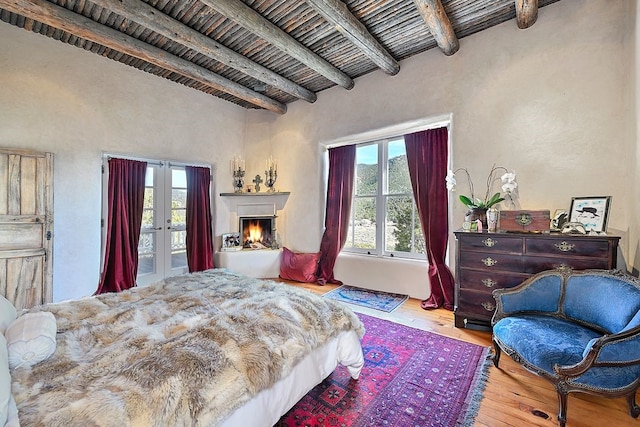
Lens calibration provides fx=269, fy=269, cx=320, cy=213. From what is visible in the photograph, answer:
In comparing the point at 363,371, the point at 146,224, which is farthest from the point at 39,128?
the point at 363,371

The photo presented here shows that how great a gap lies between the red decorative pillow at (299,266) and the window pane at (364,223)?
77 centimetres

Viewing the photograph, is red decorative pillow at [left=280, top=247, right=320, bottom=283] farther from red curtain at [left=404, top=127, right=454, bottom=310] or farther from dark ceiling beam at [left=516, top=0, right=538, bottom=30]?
dark ceiling beam at [left=516, top=0, right=538, bottom=30]

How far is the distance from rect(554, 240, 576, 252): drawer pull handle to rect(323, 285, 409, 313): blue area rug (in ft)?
5.89

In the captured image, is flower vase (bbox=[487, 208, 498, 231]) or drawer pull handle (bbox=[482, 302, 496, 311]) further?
flower vase (bbox=[487, 208, 498, 231])

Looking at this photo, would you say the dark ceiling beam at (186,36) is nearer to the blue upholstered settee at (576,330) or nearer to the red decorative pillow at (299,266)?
the red decorative pillow at (299,266)

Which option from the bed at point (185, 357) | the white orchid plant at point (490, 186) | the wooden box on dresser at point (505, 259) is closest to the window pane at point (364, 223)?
the white orchid plant at point (490, 186)

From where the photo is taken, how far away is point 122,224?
3752 mm

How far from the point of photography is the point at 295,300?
190 cm

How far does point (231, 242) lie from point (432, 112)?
382 cm

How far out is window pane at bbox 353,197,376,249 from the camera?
427 cm

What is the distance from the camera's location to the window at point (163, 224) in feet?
13.3

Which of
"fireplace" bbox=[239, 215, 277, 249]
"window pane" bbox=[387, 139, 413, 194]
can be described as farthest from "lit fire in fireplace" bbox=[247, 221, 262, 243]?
"window pane" bbox=[387, 139, 413, 194]

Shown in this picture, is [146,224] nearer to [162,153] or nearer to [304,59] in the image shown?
[162,153]

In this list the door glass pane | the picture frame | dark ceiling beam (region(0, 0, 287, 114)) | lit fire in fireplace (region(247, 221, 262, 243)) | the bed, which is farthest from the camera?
lit fire in fireplace (region(247, 221, 262, 243))
